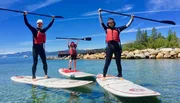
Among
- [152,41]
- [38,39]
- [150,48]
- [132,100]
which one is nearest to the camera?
[132,100]

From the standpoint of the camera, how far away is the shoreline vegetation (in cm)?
4515

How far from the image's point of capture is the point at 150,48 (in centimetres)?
6725

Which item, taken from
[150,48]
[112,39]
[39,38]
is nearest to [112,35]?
[112,39]

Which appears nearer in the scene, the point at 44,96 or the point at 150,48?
the point at 44,96

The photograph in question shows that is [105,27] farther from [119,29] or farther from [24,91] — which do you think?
[24,91]

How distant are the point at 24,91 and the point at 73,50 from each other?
6.71 m

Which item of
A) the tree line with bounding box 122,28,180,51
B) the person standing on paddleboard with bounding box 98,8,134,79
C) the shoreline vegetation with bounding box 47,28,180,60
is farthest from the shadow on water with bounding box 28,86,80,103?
the tree line with bounding box 122,28,180,51

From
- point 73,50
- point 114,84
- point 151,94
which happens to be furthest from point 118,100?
point 73,50

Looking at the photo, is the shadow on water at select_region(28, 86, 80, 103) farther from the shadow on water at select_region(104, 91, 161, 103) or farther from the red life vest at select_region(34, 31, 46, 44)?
the red life vest at select_region(34, 31, 46, 44)

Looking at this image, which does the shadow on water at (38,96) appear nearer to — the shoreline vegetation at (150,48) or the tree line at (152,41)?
the shoreline vegetation at (150,48)

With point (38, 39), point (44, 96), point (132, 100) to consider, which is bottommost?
point (44, 96)

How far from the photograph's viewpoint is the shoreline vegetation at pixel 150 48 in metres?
45.2

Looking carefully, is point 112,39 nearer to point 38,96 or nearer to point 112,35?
point 112,35

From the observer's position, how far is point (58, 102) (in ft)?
25.9
